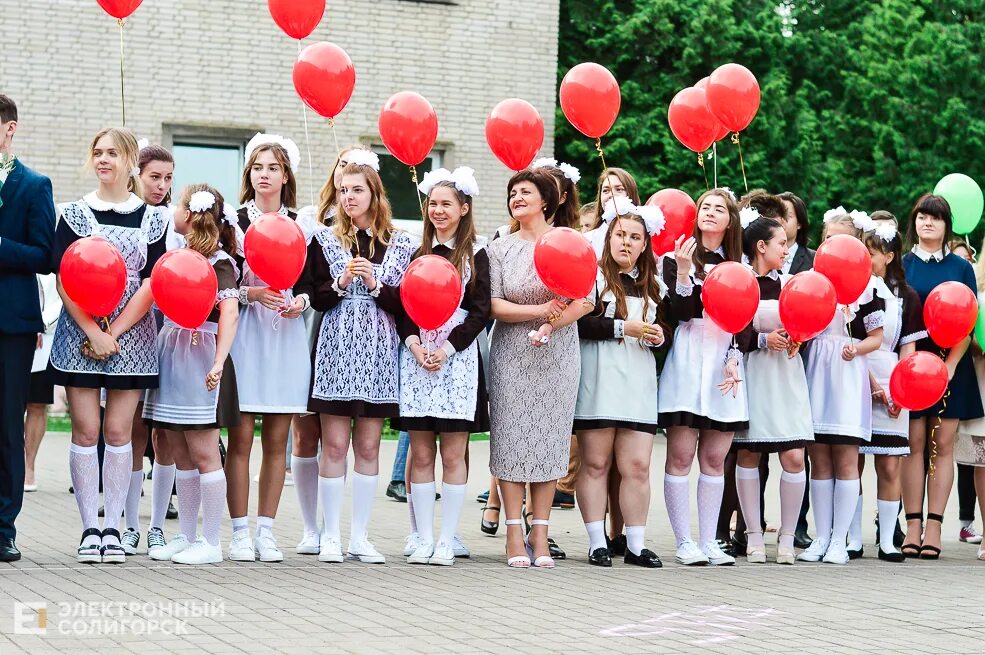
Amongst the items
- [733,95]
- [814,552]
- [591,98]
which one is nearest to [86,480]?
[591,98]

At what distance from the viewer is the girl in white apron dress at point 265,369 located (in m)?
7.51

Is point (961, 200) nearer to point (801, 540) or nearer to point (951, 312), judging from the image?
point (951, 312)

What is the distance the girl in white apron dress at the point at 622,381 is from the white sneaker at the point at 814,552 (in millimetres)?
1119

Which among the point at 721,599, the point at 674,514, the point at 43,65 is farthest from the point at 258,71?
the point at 721,599

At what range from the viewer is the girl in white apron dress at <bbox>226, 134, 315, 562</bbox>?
296 inches

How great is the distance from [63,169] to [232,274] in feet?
34.8

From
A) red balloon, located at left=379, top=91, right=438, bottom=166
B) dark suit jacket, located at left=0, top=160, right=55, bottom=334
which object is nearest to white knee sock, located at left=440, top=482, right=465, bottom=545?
red balloon, located at left=379, top=91, right=438, bottom=166

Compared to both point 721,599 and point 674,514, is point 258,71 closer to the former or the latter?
point 674,514

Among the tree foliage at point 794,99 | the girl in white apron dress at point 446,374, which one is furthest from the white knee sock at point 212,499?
the tree foliage at point 794,99

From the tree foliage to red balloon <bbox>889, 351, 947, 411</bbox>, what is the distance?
14339mm

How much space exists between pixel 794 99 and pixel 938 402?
16.8m

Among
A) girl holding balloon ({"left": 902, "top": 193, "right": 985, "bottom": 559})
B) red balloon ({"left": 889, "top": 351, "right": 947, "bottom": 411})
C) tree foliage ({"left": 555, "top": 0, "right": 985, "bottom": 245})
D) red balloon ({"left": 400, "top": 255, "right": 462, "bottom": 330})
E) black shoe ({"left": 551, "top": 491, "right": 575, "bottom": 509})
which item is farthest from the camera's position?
tree foliage ({"left": 555, "top": 0, "right": 985, "bottom": 245})

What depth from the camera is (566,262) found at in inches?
289

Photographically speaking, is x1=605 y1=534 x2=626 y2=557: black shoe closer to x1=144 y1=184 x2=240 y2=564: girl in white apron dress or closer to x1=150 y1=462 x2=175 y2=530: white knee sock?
x1=144 y1=184 x2=240 y2=564: girl in white apron dress
